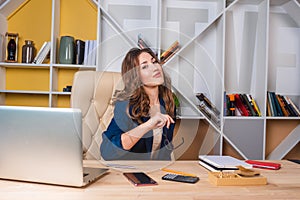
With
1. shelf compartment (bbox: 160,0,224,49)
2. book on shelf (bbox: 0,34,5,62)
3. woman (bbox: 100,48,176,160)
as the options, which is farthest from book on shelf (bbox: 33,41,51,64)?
woman (bbox: 100,48,176,160)

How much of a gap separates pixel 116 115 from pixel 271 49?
2340 mm

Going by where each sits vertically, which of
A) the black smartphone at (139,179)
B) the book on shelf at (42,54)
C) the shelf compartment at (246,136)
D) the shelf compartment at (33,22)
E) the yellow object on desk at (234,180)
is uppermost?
the shelf compartment at (33,22)

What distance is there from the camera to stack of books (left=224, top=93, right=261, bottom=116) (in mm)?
2705

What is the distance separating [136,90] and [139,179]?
29 centimetres

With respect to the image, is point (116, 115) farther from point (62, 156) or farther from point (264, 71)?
point (264, 71)

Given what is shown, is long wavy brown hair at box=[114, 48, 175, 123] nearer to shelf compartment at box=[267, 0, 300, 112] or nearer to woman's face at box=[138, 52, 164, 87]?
woman's face at box=[138, 52, 164, 87]

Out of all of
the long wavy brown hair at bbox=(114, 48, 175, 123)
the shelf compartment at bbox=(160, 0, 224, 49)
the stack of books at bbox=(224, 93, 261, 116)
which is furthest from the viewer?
the shelf compartment at bbox=(160, 0, 224, 49)

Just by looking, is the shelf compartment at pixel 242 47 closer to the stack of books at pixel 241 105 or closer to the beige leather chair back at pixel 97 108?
the stack of books at pixel 241 105

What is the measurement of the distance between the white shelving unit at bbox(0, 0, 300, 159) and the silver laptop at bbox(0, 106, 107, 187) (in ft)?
5.86

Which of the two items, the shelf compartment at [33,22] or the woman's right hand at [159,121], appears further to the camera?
the shelf compartment at [33,22]

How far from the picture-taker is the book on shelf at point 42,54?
8.56 ft

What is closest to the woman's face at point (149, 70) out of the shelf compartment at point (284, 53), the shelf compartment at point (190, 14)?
the shelf compartment at point (190, 14)

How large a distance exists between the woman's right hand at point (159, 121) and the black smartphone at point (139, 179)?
16cm

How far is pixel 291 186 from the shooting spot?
3.11ft
